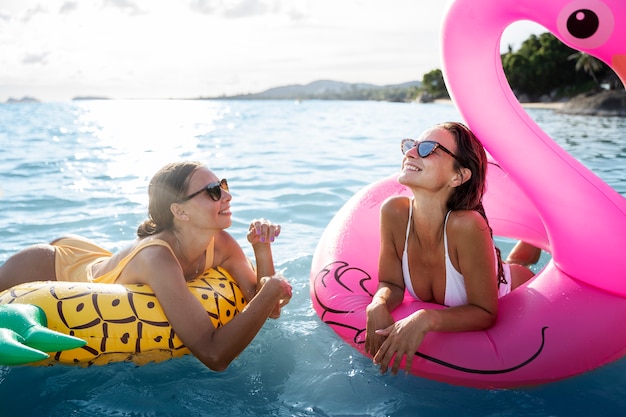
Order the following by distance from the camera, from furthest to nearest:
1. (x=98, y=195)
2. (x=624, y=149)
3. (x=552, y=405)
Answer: (x=624, y=149), (x=98, y=195), (x=552, y=405)

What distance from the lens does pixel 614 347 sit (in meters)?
2.42

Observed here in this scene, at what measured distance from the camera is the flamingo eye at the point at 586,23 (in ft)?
7.74

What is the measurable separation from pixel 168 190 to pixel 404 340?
1229mm

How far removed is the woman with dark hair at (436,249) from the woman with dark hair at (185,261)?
1.61ft

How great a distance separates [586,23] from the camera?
2.39m

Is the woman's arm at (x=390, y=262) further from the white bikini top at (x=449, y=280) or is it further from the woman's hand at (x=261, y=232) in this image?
the woman's hand at (x=261, y=232)

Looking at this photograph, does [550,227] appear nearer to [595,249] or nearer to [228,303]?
[595,249]

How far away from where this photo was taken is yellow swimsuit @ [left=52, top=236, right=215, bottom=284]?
2689 mm

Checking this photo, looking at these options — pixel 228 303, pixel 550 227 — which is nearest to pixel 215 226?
pixel 228 303

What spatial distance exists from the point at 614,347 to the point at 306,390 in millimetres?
1280

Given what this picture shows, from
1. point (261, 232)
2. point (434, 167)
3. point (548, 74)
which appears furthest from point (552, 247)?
point (548, 74)

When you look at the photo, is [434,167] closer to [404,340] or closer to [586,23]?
[404,340]

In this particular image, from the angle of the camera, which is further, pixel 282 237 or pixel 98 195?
pixel 98 195

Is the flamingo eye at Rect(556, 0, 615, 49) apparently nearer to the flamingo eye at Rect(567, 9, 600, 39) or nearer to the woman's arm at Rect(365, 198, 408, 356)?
the flamingo eye at Rect(567, 9, 600, 39)
